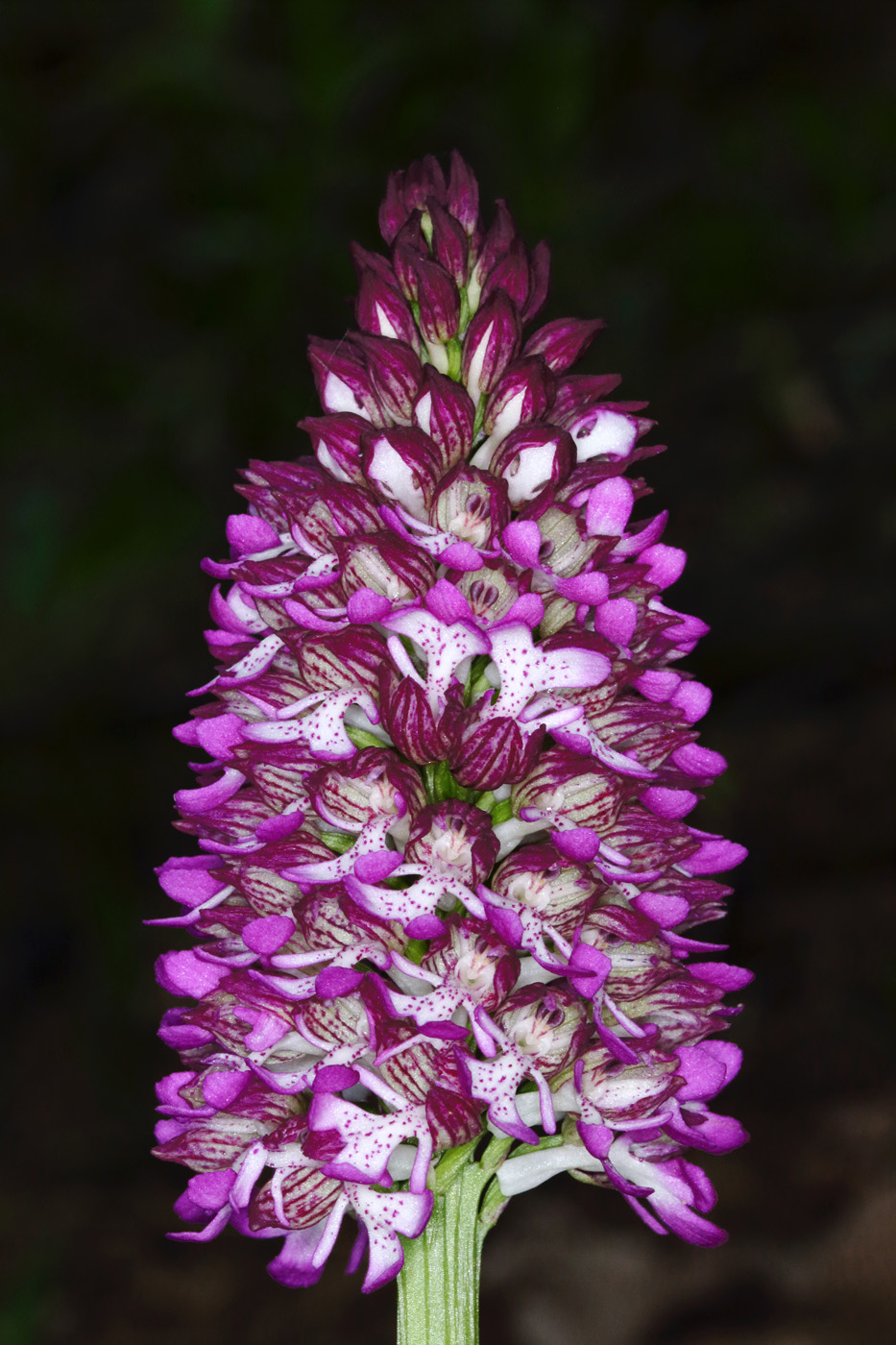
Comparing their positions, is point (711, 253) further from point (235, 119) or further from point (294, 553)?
point (294, 553)

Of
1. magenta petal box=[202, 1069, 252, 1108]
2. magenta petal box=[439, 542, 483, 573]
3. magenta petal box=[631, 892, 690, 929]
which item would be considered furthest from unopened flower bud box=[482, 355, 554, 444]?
magenta petal box=[202, 1069, 252, 1108]

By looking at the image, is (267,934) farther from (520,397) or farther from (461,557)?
(520,397)

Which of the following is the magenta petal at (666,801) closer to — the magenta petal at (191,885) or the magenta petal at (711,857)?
the magenta petal at (711,857)

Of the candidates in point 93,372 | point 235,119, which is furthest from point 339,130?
point 93,372

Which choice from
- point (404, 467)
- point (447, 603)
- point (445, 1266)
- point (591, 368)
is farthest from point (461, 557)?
point (591, 368)

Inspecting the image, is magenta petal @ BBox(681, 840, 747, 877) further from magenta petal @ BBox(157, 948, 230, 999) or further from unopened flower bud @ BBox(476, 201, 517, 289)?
unopened flower bud @ BBox(476, 201, 517, 289)
